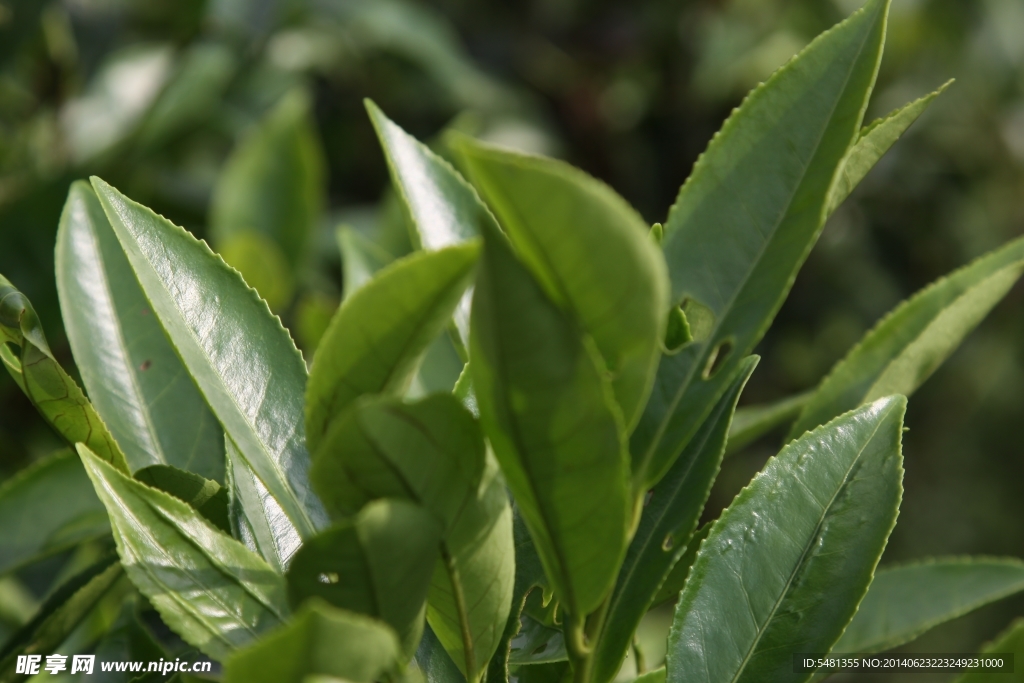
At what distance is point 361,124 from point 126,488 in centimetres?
188

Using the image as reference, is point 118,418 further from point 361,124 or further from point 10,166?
point 361,124

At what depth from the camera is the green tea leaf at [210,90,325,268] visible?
1467 millimetres

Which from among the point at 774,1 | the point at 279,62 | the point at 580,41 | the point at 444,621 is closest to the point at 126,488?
the point at 444,621

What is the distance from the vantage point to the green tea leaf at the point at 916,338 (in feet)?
2.30

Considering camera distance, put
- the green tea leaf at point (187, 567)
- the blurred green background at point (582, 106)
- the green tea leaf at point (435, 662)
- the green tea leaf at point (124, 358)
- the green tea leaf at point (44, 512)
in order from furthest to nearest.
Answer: the blurred green background at point (582, 106) → the green tea leaf at point (44, 512) → the green tea leaf at point (124, 358) → the green tea leaf at point (435, 662) → the green tea leaf at point (187, 567)

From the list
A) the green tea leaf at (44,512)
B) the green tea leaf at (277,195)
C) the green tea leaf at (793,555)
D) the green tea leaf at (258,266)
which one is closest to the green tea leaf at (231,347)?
the green tea leaf at (793,555)

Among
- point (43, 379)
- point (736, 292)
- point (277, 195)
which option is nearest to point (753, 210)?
point (736, 292)

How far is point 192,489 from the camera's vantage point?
57 centimetres

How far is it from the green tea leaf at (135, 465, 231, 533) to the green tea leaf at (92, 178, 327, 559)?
0.8 inches

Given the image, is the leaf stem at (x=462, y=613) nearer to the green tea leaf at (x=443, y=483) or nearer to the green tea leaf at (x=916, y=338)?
the green tea leaf at (x=443, y=483)

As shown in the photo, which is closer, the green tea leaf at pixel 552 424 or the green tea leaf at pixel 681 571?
the green tea leaf at pixel 552 424

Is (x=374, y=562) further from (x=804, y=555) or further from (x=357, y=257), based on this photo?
(x=357, y=257)

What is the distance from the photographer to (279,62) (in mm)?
2053

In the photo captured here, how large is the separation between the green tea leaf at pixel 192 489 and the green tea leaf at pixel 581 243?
270 mm
